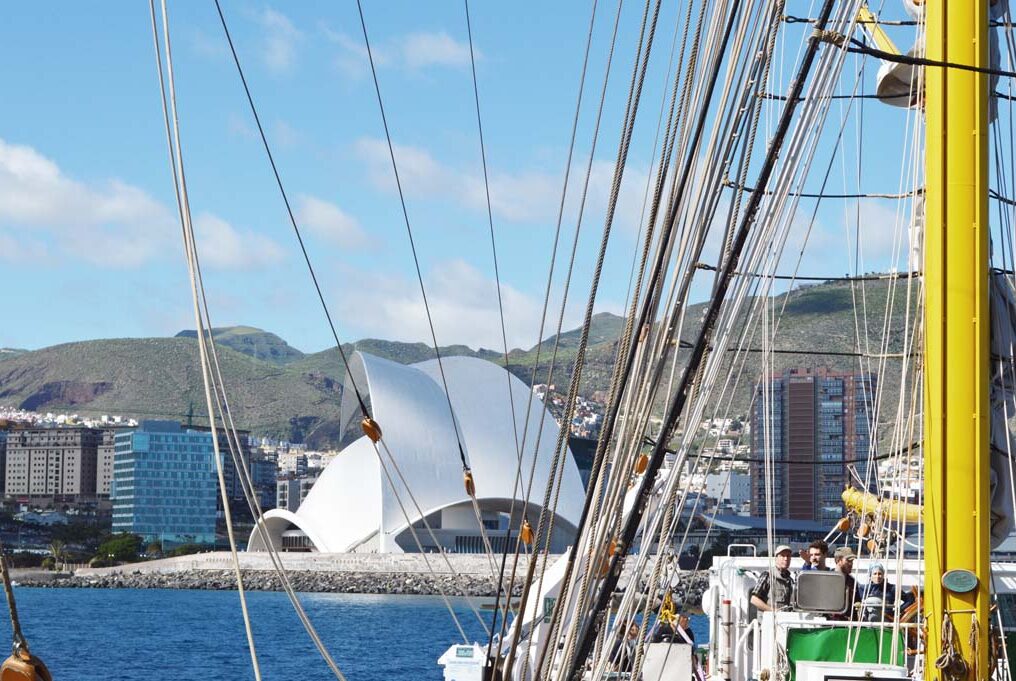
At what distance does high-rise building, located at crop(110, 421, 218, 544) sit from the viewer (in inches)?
5172

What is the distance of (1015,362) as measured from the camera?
5840mm

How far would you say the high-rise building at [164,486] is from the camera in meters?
131

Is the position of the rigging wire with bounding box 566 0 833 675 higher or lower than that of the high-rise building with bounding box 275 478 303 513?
lower

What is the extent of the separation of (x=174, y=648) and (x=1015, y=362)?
2809 cm

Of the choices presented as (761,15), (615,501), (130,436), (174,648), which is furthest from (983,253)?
(130,436)

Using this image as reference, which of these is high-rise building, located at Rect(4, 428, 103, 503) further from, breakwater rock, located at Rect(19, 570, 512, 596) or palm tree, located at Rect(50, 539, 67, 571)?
breakwater rock, located at Rect(19, 570, 512, 596)

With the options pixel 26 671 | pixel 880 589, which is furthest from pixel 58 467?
pixel 26 671

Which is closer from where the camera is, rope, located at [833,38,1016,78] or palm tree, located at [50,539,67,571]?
rope, located at [833,38,1016,78]

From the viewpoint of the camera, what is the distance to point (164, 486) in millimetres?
132875

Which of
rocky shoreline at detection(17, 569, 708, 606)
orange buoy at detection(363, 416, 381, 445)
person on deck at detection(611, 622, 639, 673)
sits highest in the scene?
orange buoy at detection(363, 416, 381, 445)

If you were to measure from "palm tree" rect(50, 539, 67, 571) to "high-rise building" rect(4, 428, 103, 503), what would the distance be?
3566 centimetres

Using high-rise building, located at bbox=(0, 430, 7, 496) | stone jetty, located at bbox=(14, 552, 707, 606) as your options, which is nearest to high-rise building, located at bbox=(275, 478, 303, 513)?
high-rise building, located at bbox=(0, 430, 7, 496)

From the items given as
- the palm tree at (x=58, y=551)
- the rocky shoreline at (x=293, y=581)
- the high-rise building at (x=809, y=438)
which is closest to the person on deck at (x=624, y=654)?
the rocky shoreline at (x=293, y=581)

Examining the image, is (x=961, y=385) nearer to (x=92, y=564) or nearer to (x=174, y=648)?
(x=174, y=648)
